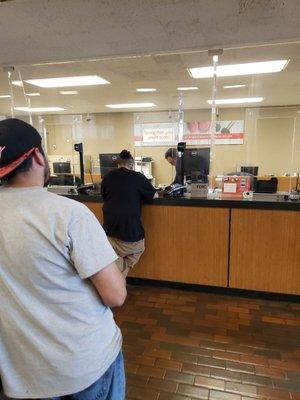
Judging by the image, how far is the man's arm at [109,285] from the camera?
80 centimetres

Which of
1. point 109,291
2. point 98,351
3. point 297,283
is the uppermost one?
point 109,291

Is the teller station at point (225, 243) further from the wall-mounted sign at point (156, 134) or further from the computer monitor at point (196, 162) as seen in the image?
the wall-mounted sign at point (156, 134)

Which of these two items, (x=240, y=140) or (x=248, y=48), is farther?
(x=240, y=140)

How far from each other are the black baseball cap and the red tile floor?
1583 millimetres

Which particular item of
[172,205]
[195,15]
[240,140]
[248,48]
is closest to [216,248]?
[172,205]

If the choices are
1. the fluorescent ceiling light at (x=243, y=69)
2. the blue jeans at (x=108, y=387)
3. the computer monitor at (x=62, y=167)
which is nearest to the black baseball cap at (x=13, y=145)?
the blue jeans at (x=108, y=387)

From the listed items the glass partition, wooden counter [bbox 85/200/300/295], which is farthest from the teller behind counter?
wooden counter [bbox 85/200/300/295]

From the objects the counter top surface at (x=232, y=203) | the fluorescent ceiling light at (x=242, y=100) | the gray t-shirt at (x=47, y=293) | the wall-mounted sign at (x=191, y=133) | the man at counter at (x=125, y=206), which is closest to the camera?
the gray t-shirt at (x=47, y=293)

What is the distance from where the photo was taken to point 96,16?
2.31 m

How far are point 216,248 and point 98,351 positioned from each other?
2115 millimetres

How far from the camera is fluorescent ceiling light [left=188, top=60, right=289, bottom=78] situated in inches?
155

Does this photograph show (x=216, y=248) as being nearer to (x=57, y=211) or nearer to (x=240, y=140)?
(x=57, y=211)

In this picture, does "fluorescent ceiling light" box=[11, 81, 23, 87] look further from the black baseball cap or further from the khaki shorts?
the black baseball cap

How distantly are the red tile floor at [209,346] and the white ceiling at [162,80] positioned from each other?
9.13 feet
